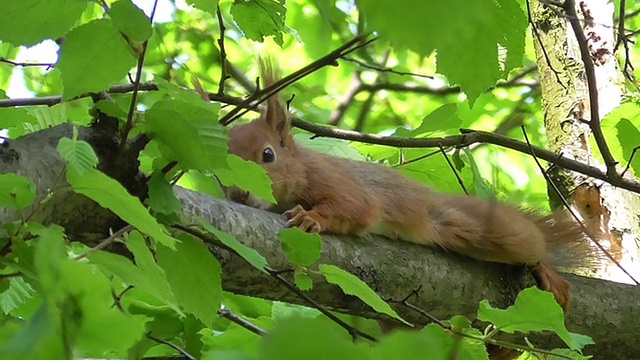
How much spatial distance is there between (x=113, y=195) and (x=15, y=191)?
11 cm

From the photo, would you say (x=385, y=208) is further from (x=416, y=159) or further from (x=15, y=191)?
(x=15, y=191)

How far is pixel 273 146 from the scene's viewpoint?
2.01 metres

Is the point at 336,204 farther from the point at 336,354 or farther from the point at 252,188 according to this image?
the point at 336,354

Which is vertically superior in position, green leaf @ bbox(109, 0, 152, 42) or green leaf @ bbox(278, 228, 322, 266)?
green leaf @ bbox(109, 0, 152, 42)

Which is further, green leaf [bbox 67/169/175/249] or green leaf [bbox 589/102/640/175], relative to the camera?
green leaf [bbox 589/102/640/175]

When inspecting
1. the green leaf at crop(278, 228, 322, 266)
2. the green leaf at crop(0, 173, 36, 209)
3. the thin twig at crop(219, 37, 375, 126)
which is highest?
the thin twig at crop(219, 37, 375, 126)

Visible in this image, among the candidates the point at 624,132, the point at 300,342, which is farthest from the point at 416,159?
the point at 300,342

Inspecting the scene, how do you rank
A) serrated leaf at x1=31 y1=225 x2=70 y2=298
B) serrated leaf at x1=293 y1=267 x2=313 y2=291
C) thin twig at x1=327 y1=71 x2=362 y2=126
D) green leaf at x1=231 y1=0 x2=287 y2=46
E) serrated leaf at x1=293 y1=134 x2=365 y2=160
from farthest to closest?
thin twig at x1=327 y1=71 x2=362 y2=126 → serrated leaf at x1=293 y1=134 x2=365 y2=160 → green leaf at x1=231 y1=0 x2=287 y2=46 → serrated leaf at x1=293 y1=267 x2=313 y2=291 → serrated leaf at x1=31 y1=225 x2=70 y2=298

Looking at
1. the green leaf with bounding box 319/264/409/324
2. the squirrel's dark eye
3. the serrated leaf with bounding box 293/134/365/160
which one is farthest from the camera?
the squirrel's dark eye

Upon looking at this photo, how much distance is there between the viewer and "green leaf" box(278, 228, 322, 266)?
0.90 meters

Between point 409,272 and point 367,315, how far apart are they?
0.36ft

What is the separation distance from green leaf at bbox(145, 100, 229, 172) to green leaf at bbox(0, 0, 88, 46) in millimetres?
109

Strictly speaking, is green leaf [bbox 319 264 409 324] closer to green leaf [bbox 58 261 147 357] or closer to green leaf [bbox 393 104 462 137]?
green leaf [bbox 58 261 147 357]

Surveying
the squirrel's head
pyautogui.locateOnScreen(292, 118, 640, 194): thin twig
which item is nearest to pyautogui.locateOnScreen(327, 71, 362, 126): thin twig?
the squirrel's head
